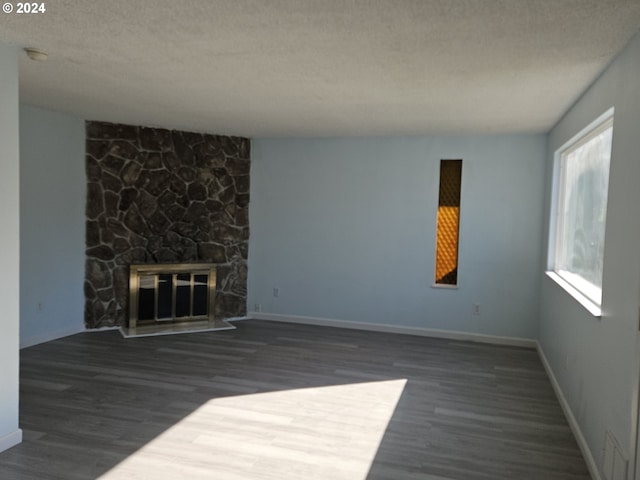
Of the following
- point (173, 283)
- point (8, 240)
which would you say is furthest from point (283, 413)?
point (173, 283)

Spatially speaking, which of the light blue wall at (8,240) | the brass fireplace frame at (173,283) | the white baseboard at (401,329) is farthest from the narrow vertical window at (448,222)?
the light blue wall at (8,240)

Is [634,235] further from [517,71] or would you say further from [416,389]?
[416,389]

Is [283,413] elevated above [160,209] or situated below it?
below

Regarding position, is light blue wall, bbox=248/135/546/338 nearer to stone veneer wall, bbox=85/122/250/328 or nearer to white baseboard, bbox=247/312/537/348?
white baseboard, bbox=247/312/537/348

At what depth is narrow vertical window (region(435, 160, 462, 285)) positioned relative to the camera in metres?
5.62

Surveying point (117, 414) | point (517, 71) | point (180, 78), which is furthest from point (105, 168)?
point (517, 71)

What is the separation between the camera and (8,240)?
2.76 m

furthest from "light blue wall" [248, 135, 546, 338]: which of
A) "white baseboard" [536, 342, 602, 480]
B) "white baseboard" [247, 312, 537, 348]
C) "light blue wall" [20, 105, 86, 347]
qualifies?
"light blue wall" [20, 105, 86, 347]

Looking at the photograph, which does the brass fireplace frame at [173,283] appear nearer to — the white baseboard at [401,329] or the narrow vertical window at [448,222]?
the white baseboard at [401,329]

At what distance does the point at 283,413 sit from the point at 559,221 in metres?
3.04

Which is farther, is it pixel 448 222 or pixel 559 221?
pixel 448 222

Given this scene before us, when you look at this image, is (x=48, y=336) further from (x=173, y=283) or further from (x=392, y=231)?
(x=392, y=231)

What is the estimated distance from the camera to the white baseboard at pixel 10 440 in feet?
9.20

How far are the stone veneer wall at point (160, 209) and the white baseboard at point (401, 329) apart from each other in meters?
0.51
